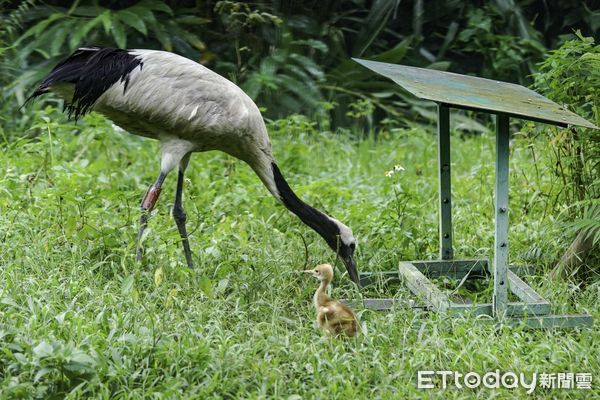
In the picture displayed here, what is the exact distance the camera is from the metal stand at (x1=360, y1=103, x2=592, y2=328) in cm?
493

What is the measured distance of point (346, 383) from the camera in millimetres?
4180

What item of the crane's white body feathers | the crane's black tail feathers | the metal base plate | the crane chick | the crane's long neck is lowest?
the metal base plate

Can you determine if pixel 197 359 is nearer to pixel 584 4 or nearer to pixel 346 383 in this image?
pixel 346 383

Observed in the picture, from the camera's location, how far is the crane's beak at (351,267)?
5.78m

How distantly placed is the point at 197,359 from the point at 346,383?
688 millimetres

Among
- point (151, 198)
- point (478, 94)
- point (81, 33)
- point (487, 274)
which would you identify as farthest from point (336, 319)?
point (81, 33)

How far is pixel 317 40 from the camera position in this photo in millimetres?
10227

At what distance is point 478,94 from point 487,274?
1.38 meters

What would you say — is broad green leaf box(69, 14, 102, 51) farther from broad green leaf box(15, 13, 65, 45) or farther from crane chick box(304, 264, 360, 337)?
crane chick box(304, 264, 360, 337)

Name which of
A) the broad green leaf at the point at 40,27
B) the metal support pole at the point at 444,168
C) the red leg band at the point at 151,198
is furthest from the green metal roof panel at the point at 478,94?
the broad green leaf at the point at 40,27

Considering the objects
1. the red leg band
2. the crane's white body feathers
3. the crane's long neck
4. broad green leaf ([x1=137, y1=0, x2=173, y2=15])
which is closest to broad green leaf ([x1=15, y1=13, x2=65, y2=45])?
broad green leaf ([x1=137, y1=0, x2=173, y2=15])
